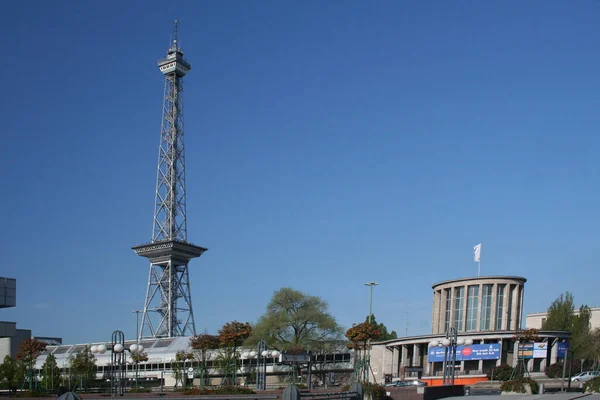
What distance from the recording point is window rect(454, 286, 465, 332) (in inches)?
3526

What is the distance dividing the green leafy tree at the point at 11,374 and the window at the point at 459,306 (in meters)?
49.7

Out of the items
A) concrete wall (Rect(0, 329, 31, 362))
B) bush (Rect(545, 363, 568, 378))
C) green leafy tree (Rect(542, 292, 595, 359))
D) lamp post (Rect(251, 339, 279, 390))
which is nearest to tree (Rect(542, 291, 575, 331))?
green leafy tree (Rect(542, 292, 595, 359))

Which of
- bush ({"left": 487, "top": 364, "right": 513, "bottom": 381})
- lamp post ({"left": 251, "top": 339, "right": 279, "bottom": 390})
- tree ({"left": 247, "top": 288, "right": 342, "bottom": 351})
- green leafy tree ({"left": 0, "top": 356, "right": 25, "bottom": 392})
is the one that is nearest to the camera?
lamp post ({"left": 251, "top": 339, "right": 279, "bottom": 390})

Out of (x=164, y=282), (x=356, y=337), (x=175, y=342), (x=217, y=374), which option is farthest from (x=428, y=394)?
(x=164, y=282)

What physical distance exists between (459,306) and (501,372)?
64.3 feet

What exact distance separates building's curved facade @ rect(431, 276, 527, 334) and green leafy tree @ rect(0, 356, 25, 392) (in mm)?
47316

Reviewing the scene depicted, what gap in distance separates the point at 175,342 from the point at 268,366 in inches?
961

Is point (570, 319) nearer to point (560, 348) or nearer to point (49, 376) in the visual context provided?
point (560, 348)

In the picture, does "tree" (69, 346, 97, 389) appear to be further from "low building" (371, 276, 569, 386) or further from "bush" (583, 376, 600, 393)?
"bush" (583, 376, 600, 393)

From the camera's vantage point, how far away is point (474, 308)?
88562mm

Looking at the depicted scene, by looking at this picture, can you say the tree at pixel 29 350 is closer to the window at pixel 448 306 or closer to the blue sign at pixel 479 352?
the blue sign at pixel 479 352

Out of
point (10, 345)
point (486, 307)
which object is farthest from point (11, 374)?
point (486, 307)

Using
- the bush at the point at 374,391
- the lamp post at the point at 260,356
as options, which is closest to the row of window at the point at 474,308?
the lamp post at the point at 260,356

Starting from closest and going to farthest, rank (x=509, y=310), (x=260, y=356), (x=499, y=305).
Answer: (x=260, y=356)
(x=509, y=310)
(x=499, y=305)
